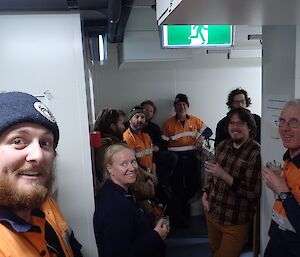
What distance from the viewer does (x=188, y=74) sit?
14.6 ft

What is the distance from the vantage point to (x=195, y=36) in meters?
2.45

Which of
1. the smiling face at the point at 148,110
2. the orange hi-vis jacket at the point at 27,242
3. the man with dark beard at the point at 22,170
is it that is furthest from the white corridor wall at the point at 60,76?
the smiling face at the point at 148,110

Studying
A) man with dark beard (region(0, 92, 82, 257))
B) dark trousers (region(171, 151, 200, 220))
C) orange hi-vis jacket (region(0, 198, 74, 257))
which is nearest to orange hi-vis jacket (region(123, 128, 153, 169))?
dark trousers (region(171, 151, 200, 220))

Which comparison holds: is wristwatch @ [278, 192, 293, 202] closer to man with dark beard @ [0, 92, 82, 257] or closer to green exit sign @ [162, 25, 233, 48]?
man with dark beard @ [0, 92, 82, 257]

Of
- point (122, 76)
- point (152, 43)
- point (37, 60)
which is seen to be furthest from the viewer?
point (122, 76)

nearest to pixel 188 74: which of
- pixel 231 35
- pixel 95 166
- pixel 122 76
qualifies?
pixel 122 76

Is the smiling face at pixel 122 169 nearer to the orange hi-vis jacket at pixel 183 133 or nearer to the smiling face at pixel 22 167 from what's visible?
the smiling face at pixel 22 167

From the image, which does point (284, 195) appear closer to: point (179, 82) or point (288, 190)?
point (288, 190)

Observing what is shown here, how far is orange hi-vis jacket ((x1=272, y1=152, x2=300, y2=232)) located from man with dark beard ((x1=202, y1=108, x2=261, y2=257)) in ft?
1.66

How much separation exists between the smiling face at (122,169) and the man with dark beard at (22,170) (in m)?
0.67

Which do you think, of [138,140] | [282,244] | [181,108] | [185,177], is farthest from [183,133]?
[282,244]

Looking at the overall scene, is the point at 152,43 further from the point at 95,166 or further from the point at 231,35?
the point at 95,166

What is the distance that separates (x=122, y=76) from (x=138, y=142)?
1.54 m

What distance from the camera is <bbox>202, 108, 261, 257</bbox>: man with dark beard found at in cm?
196
